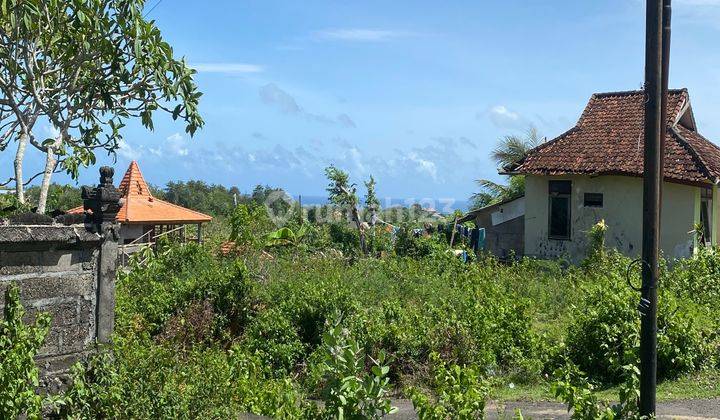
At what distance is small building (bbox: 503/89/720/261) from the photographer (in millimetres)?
17859

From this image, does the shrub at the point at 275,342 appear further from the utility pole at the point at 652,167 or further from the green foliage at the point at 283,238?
the green foliage at the point at 283,238

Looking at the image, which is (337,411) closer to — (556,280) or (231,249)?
(556,280)

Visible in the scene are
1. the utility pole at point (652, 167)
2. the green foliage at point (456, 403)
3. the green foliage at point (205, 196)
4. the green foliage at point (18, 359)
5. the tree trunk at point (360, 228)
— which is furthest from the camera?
the green foliage at point (205, 196)

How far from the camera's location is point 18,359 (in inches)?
278

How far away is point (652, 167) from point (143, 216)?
19.9 metres

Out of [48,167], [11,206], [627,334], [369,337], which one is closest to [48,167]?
[48,167]

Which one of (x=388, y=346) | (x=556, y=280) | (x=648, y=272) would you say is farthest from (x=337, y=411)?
(x=556, y=280)

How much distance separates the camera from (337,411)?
19.5ft

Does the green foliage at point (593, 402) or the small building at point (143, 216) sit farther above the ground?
the small building at point (143, 216)

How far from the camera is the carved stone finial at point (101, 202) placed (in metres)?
8.08

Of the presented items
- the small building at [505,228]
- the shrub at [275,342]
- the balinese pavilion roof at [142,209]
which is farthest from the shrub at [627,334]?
the balinese pavilion roof at [142,209]

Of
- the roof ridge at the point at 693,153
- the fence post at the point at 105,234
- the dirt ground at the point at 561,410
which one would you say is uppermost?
the roof ridge at the point at 693,153

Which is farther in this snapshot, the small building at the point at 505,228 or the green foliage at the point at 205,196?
the green foliage at the point at 205,196

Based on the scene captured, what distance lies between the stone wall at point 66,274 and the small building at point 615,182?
524 inches
